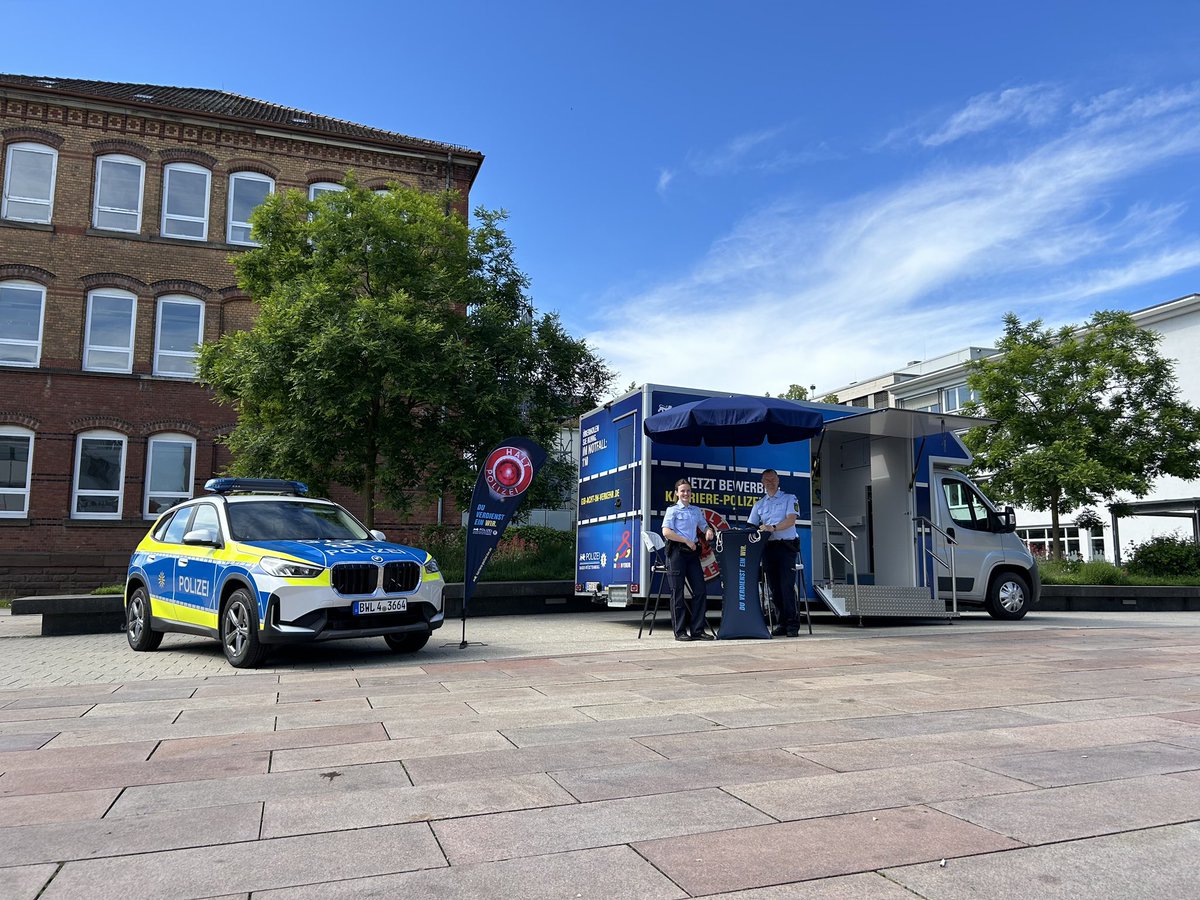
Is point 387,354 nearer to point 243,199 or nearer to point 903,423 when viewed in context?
point 903,423

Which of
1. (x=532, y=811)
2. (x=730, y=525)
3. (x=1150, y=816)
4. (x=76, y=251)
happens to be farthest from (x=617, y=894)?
(x=76, y=251)

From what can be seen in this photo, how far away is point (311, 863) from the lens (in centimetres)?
303

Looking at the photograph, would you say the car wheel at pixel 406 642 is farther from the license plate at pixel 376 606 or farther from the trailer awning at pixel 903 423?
the trailer awning at pixel 903 423

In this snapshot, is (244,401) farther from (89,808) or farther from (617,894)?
(617,894)

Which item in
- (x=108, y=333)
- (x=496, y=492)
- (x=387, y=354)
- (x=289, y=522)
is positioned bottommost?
(x=289, y=522)

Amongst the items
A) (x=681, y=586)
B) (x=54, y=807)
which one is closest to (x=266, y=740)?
(x=54, y=807)

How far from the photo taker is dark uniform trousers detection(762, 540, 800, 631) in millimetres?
10766

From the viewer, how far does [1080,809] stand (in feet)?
11.9

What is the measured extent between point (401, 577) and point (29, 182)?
22.3 m

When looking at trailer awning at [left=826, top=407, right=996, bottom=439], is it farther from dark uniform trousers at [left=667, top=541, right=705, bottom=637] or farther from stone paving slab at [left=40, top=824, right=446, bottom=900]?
stone paving slab at [left=40, top=824, right=446, bottom=900]

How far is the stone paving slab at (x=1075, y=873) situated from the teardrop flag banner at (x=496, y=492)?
756 centimetres

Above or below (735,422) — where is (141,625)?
below

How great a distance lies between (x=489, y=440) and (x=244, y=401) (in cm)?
461

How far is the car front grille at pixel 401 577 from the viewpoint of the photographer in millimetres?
8445
